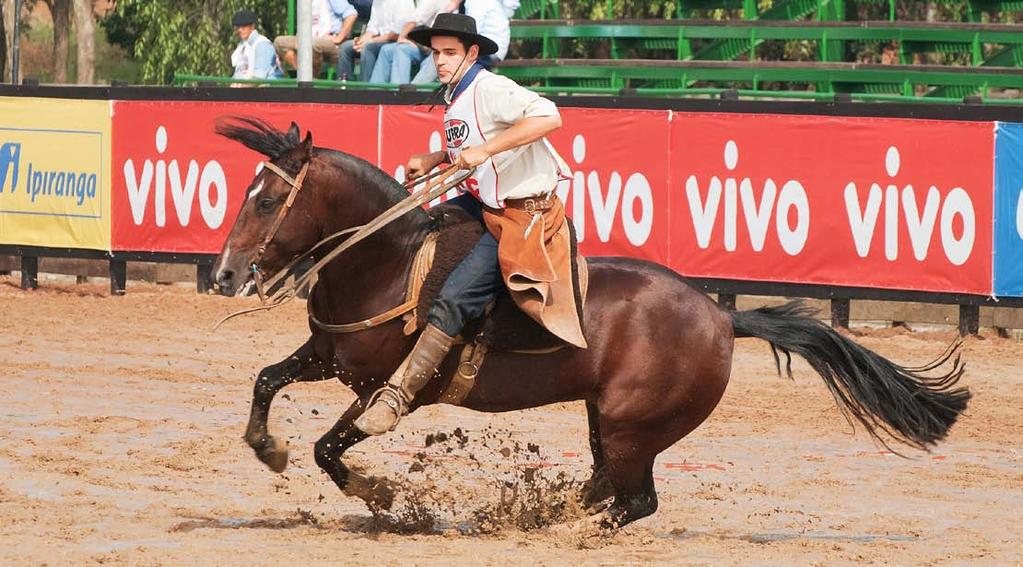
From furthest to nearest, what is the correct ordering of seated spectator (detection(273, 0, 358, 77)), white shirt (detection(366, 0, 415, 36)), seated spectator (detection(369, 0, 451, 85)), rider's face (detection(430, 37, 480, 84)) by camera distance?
seated spectator (detection(273, 0, 358, 77)), white shirt (detection(366, 0, 415, 36)), seated spectator (detection(369, 0, 451, 85)), rider's face (detection(430, 37, 480, 84))

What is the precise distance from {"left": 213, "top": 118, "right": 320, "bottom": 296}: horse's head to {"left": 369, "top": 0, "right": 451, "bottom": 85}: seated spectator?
9.33 meters

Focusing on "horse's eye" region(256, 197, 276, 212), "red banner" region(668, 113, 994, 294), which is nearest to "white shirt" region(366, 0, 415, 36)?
"red banner" region(668, 113, 994, 294)

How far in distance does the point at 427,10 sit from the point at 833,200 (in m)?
4.82

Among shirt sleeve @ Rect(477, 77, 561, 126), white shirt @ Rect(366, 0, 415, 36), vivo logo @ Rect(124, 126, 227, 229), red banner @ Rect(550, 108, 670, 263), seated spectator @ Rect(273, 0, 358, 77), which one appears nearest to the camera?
shirt sleeve @ Rect(477, 77, 561, 126)

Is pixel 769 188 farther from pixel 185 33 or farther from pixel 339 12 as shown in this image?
pixel 185 33

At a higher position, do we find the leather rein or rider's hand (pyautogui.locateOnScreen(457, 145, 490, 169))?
rider's hand (pyautogui.locateOnScreen(457, 145, 490, 169))

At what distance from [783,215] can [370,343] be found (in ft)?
23.5

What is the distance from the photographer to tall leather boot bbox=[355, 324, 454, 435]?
6.80m

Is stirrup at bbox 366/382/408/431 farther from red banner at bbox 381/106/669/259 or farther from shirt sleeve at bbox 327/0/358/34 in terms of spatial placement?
shirt sleeve at bbox 327/0/358/34

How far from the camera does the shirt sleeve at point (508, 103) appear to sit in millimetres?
6715

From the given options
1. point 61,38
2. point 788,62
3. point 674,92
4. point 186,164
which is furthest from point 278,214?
point 61,38

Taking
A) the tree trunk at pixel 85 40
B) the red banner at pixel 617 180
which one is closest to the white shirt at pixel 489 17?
the red banner at pixel 617 180

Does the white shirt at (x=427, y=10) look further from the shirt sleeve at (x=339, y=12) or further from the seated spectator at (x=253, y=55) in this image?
the seated spectator at (x=253, y=55)

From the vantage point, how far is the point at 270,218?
6.94m
